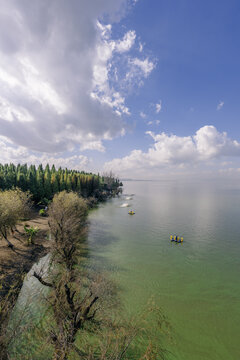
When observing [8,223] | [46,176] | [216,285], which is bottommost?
[216,285]

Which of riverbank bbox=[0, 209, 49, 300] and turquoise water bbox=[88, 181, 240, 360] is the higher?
riverbank bbox=[0, 209, 49, 300]

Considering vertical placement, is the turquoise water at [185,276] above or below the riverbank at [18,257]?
below

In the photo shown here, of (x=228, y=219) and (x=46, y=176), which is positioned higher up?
(x=46, y=176)

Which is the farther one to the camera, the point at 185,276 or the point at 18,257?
the point at 185,276

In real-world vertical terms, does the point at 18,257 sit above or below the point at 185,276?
above

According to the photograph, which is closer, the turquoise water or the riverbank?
the turquoise water

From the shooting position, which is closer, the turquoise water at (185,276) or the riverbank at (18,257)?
the turquoise water at (185,276)

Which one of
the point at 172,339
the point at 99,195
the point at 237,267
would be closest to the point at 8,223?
the point at 172,339

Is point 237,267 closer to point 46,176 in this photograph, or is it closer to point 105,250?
point 105,250
